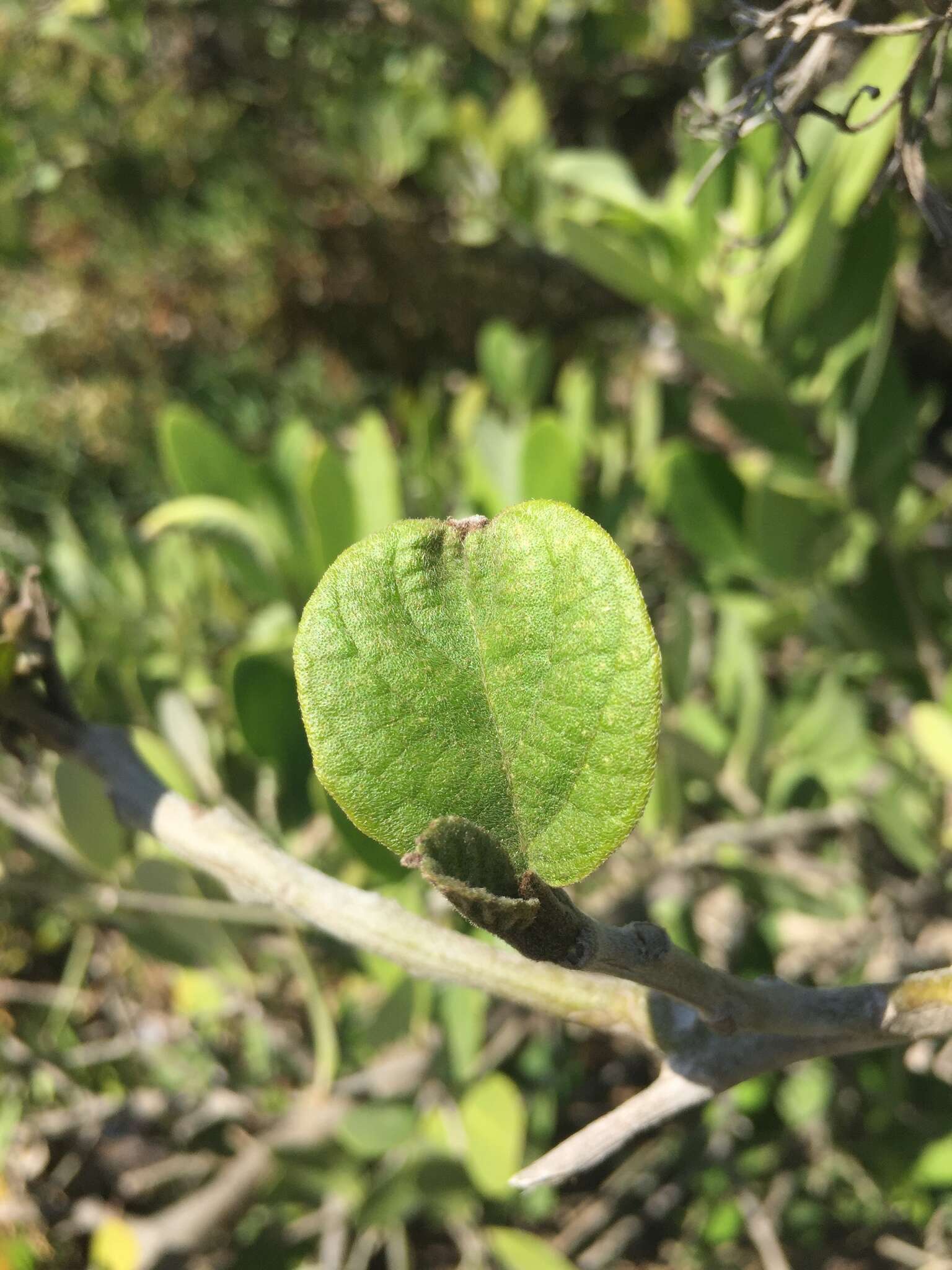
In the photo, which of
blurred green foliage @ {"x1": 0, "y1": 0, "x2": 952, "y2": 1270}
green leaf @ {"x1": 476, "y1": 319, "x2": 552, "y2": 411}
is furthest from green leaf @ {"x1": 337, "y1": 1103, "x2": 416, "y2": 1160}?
green leaf @ {"x1": 476, "y1": 319, "x2": 552, "y2": 411}

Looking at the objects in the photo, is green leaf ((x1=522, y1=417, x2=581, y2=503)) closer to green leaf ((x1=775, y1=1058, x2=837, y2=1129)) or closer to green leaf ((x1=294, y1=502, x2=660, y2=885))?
green leaf ((x1=294, y1=502, x2=660, y2=885))

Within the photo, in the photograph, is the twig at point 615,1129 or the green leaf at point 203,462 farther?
the green leaf at point 203,462

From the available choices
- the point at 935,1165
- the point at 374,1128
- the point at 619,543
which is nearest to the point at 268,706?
the point at 374,1128

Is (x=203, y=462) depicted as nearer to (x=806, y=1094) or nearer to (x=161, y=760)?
(x=161, y=760)

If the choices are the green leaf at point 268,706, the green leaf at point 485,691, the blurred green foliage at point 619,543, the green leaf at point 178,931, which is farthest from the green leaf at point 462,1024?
the green leaf at point 485,691

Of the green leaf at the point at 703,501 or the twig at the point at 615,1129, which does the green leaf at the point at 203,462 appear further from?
A: the twig at the point at 615,1129

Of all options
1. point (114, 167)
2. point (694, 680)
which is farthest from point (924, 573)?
point (114, 167)
